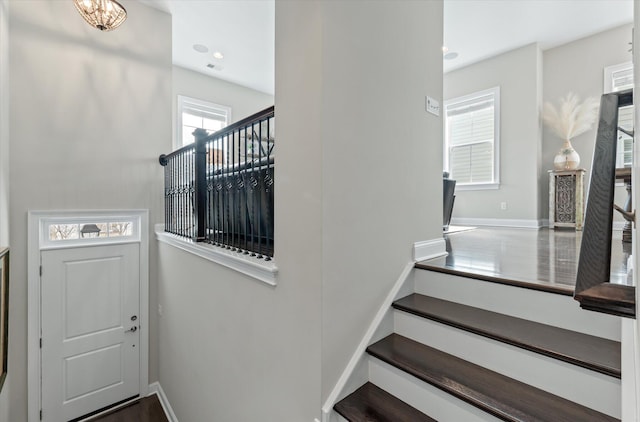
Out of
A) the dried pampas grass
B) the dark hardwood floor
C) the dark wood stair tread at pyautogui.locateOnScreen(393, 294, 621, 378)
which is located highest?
the dried pampas grass

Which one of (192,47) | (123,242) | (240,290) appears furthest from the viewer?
(192,47)

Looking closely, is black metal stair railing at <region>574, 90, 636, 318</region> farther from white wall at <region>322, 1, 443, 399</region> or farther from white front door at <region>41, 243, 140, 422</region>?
white front door at <region>41, 243, 140, 422</region>

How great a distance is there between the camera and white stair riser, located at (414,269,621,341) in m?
1.33

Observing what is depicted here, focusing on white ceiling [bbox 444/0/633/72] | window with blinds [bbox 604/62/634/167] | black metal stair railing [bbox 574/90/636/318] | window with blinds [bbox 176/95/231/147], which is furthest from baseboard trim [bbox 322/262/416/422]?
window with blinds [bbox 604/62/634/167]

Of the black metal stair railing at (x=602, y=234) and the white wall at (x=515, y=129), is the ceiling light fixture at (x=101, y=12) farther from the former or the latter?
the white wall at (x=515, y=129)

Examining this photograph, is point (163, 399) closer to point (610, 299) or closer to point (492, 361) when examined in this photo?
point (492, 361)

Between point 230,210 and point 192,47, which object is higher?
point 192,47

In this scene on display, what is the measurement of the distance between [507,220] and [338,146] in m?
5.17

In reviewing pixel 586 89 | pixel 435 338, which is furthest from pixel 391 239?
pixel 586 89

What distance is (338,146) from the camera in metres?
1.42

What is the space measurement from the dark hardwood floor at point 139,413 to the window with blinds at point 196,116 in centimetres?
400

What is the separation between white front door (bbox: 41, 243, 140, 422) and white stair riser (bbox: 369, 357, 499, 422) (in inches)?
129

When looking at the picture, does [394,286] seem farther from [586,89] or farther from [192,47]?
[586,89]

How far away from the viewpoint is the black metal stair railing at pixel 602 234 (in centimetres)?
69
